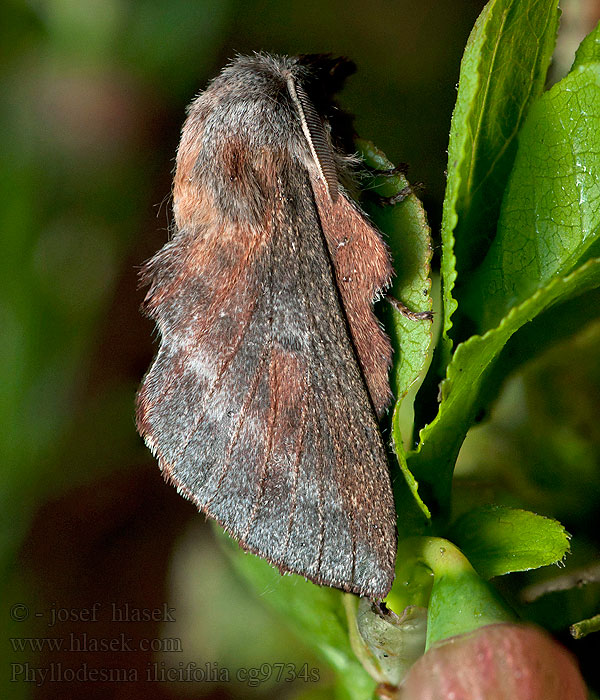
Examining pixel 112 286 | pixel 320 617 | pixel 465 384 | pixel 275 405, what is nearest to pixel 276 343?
pixel 275 405

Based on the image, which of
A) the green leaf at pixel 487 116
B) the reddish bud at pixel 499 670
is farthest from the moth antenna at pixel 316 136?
the reddish bud at pixel 499 670

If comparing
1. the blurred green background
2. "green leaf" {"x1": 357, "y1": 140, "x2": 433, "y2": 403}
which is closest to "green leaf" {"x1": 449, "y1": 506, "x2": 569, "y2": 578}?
"green leaf" {"x1": 357, "y1": 140, "x2": 433, "y2": 403}

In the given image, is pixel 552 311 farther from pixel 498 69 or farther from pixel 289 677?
pixel 289 677

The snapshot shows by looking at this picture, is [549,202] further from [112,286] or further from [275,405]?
[112,286]

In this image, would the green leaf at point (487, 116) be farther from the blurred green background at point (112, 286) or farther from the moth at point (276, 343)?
the blurred green background at point (112, 286)

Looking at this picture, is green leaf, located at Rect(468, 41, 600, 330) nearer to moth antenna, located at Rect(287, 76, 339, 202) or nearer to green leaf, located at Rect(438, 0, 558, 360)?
green leaf, located at Rect(438, 0, 558, 360)

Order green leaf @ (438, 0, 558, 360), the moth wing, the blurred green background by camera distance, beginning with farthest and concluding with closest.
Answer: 1. the blurred green background
2. the moth wing
3. green leaf @ (438, 0, 558, 360)
